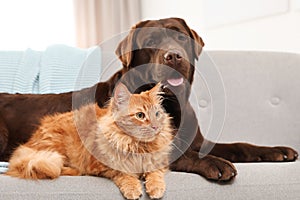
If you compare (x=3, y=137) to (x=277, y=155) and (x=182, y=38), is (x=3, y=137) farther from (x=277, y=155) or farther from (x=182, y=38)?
(x=277, y=155)

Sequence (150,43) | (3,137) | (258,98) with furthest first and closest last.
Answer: (258,98) → (3,137) → (150,43)

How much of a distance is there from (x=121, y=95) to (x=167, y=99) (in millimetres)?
245

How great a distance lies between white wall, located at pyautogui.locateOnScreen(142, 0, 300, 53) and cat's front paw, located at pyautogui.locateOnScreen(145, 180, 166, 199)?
1341 mm

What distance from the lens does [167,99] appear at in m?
1.33

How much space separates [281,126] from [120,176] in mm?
1031

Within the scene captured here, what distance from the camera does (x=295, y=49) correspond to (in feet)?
7.20

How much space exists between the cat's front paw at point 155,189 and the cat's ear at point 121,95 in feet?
0.66

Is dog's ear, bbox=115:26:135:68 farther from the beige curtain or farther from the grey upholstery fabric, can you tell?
the beige curtain

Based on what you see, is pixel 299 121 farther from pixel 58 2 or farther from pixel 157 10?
pixel 58 2

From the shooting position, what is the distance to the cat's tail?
108 centimetres

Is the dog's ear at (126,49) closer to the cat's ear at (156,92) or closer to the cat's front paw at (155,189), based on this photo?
the cat's ear at (156,92)

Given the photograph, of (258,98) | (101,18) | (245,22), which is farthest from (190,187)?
(101,18)

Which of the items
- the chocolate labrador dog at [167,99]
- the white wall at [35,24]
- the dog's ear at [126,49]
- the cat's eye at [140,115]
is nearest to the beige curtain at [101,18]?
the white wall at [35,24]

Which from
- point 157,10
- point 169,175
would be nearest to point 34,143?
point 169,175
